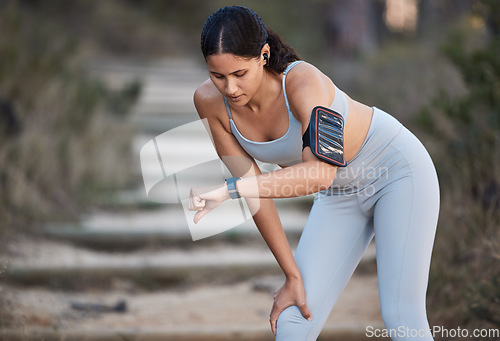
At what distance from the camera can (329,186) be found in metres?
2.02

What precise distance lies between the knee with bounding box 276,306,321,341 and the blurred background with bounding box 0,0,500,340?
43.9 inches

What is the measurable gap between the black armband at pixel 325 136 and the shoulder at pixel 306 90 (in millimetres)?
61

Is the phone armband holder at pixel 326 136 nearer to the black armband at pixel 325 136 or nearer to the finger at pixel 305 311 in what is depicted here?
the black armband at pixel 325 136

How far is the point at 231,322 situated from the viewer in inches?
153

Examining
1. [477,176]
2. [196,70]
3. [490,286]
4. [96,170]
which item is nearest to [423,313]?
[490,286]

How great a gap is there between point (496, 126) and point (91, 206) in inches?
144

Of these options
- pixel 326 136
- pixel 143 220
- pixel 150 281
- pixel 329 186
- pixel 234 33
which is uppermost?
pixel 234 33

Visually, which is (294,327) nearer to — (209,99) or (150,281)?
(209,99)

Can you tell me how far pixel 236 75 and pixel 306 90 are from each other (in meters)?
0.23

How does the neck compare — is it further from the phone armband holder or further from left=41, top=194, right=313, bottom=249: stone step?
left=41, top=194, right=313, bottom=249: stone step

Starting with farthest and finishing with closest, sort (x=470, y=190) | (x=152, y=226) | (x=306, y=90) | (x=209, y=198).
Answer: (x=152, y=226) < (x=470, y=190) < (x=306, y=90) < (x=209, y=198)

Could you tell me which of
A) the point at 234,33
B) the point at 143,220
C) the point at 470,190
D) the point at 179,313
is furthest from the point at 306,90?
the point at 143,220

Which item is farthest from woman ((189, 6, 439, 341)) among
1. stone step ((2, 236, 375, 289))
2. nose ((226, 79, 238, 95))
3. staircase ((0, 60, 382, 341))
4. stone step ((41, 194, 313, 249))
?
stone step ((41, 194, 313, 249))

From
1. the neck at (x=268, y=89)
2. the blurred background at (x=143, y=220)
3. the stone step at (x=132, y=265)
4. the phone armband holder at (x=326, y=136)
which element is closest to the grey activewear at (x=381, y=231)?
the neck at (x=268, y=89)
